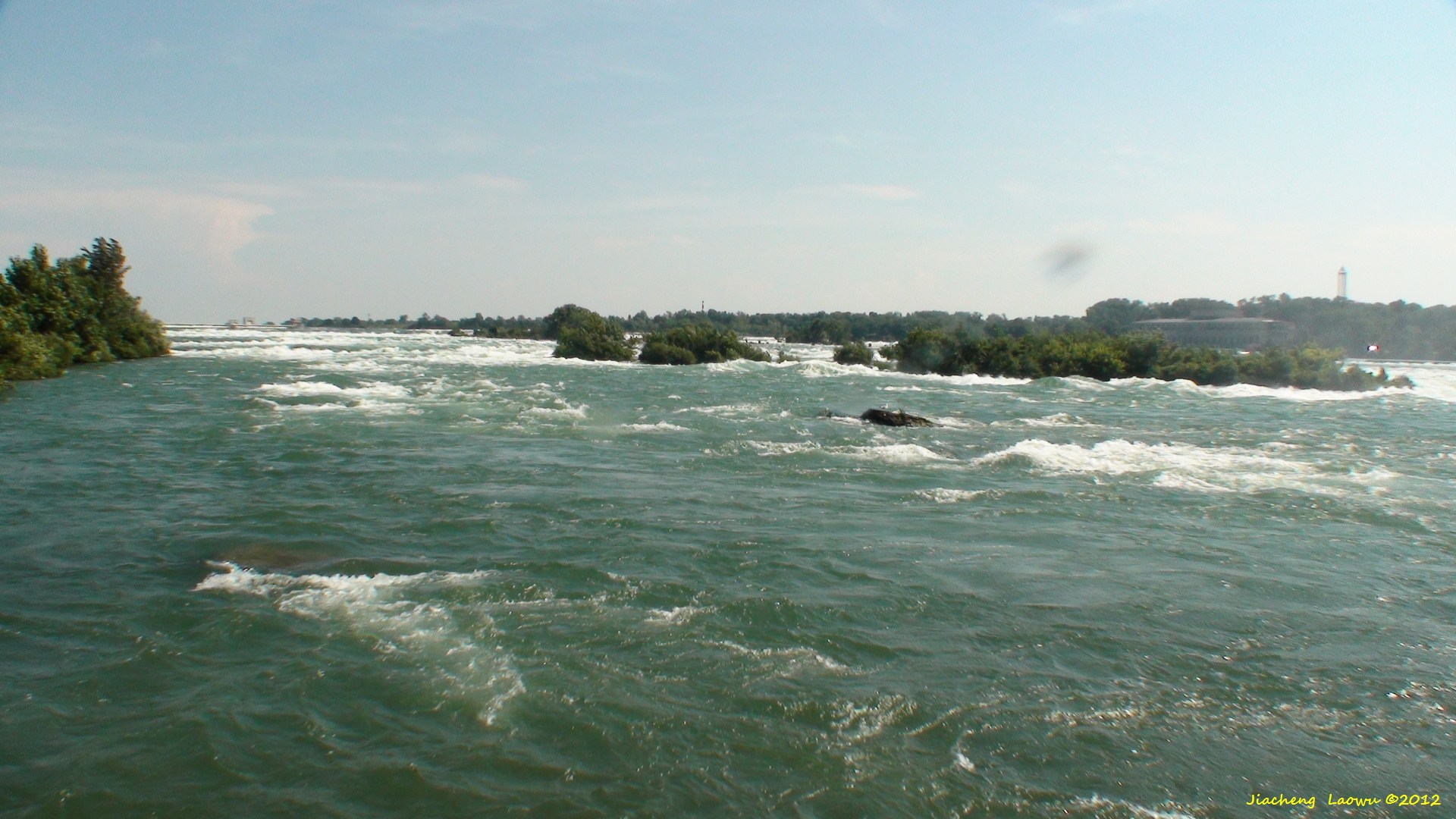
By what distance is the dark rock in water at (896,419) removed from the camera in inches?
914

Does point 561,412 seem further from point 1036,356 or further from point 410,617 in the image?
point 1036,356

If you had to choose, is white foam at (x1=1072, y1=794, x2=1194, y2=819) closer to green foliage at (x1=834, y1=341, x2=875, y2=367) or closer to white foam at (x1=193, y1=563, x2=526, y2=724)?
white foam at (x1=193, y1=563, x2=526, y2=724)

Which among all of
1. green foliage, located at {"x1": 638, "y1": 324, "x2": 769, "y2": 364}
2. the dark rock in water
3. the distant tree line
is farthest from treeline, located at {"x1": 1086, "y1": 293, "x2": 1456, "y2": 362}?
the dark rock in water

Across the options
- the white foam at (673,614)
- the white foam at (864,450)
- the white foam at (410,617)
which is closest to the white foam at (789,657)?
the white foam at (673,614)

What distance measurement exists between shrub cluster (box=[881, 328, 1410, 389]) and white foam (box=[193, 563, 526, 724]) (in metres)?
42.5

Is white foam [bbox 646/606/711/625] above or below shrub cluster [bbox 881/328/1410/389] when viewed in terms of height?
below

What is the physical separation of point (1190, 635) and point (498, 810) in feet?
20.6

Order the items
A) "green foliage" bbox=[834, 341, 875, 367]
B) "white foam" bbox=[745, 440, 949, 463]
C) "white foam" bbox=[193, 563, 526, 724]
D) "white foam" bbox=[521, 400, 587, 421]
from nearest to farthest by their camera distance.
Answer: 1. "white foam" bbox=[193, 563, 526, 724]
2. "white foam" bbox=[745, 440, 949, 463]
3. "white foam" bbox=[521, 400, 587, 421]
4. "green foliage" bbox=[834, 341, 875, 367]

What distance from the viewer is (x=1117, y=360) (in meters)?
46.6

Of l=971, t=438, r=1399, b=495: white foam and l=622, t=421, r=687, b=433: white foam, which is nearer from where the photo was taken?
l=971, t=438, r=1399, b=495: white foam

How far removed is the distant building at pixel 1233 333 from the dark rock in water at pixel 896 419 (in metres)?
60.3

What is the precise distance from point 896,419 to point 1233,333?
220 feet

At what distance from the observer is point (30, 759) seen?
239 inches

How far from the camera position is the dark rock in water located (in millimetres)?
23219
